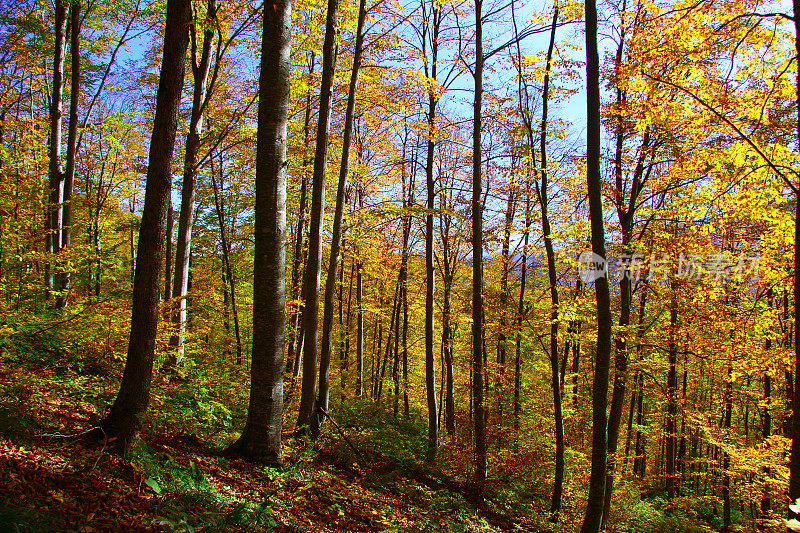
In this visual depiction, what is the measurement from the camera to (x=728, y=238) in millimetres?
9883

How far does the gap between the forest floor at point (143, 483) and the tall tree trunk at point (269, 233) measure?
684mm

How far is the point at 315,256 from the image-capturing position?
7391 millimetres

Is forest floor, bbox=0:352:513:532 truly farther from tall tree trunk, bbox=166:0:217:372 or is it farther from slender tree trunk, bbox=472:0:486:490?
slender tree trunk, bbox=472:0:486:490

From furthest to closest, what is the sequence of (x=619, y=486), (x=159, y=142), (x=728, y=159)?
(x=619, y=486) → (x=728, y=159) → (x=159, y=142)

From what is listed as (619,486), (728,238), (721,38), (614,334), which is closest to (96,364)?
(614,334)

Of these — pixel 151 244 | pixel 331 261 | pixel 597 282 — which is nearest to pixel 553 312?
pixel 597 282

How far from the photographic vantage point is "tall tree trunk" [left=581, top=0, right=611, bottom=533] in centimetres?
588

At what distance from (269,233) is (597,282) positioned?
15.8ft

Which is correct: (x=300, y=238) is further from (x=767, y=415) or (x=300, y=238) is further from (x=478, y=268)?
(x=767, y=415)

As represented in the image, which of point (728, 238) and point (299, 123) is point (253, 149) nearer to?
point (299, 123)

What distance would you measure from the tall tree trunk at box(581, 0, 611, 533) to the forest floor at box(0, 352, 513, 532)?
94.4 inches

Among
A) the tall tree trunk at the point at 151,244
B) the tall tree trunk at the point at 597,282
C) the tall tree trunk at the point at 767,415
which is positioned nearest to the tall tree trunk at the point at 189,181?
the tall tree trunk at the point at 151,244

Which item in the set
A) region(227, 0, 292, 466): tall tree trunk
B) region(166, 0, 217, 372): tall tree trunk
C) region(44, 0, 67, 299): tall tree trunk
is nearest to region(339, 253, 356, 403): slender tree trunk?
region(166, 0, 217, 372): tall tree trunk

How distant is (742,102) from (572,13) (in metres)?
4.11
